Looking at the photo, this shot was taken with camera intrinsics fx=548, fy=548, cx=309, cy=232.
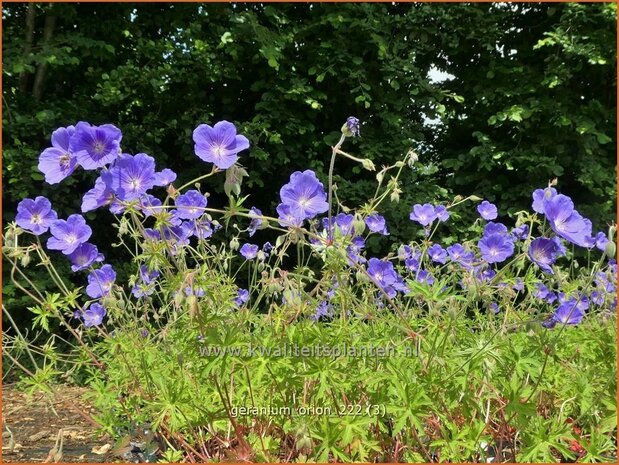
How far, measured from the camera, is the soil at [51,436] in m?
1.72

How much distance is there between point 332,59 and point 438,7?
1107 millimetres

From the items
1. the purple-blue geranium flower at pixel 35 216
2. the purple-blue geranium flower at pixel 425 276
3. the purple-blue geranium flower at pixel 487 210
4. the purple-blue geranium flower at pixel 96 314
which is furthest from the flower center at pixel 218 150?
the purple-blue geranium flower at pixel 487 210

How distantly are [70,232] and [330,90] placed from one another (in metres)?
3.00

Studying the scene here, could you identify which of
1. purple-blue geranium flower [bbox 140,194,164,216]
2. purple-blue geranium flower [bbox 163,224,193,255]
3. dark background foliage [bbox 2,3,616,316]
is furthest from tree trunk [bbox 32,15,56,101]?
purple-blue geranium flower [bbox 140,194,164,216]

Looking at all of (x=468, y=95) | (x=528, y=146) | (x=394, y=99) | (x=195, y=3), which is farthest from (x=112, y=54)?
(x=528, y=146)

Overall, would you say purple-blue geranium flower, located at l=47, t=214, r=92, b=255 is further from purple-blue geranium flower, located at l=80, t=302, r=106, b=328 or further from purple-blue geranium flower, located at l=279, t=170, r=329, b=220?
purple-blue geranium flower, located at l=279, t=170, r=329, b=220

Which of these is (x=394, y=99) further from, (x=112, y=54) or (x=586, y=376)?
(x=586, y=376)

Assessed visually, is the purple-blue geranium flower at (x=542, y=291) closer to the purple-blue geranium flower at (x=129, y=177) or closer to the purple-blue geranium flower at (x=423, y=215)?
the purple-blue geranium flower at (x=423, y=215)

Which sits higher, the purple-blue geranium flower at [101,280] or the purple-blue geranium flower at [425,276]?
the purple-blue geranium flower at [425,276]

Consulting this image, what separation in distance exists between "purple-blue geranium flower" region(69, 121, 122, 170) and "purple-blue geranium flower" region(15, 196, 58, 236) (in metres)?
0.57

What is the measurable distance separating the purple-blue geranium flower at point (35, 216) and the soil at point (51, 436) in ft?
1.72

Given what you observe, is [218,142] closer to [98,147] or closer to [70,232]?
[98,147]

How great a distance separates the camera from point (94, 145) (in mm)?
1272

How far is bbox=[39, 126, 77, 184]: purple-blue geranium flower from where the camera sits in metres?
1.35
